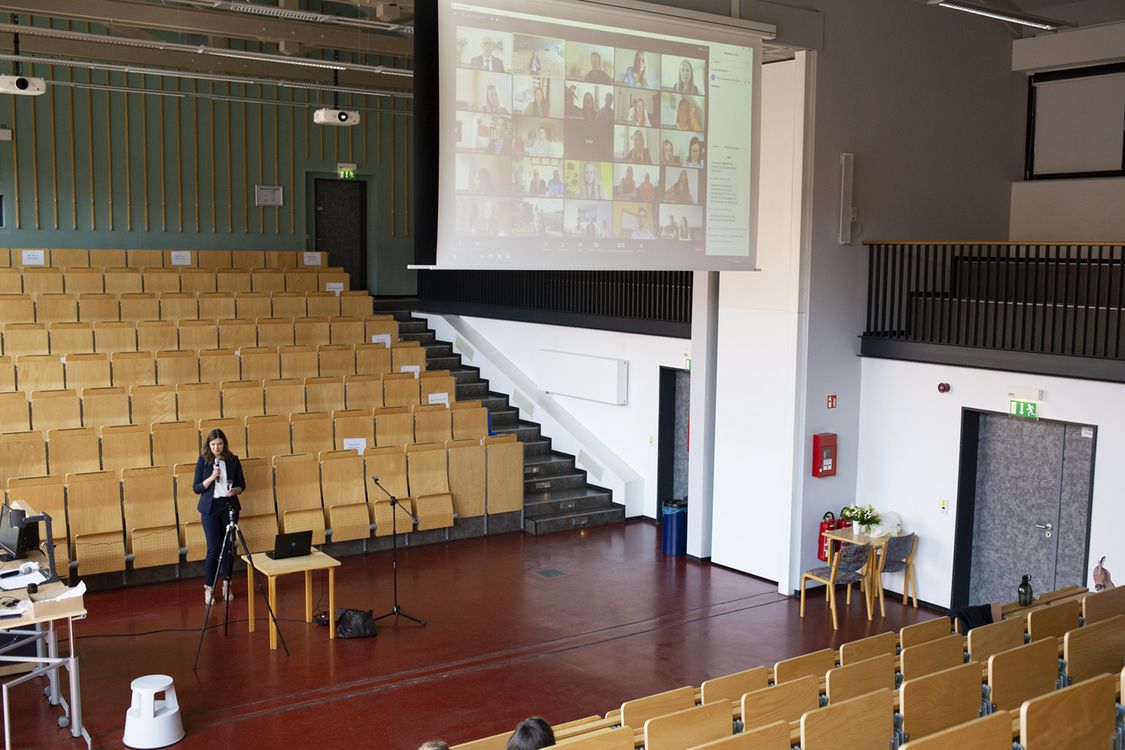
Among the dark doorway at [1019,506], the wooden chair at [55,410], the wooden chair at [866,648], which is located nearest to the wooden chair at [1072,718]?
the wooden chair at [866,648]

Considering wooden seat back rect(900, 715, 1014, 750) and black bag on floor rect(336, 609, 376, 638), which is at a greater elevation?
wooden seat back rect(900, 715, 1014, 750)

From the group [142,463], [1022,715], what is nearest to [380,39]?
[142,463]

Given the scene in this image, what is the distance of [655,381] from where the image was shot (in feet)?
39.5

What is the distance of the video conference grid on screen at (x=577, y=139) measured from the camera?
6383 mm

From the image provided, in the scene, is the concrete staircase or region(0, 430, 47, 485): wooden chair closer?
region(0, 430, 47, 485): wooden chair

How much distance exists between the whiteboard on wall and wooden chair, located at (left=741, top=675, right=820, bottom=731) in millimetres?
7545

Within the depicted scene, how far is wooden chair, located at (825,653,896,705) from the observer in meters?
→ 5.00

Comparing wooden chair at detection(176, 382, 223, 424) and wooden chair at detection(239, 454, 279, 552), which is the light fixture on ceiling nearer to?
wooden chair at detection(239, 454, 279, 552)

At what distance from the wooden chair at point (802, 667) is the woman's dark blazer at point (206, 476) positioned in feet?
16.7

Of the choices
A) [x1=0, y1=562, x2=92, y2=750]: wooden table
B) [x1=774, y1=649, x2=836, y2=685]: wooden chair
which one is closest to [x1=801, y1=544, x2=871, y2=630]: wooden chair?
[x1=774, y1=649, x2=836, y2=685]: wooden chair

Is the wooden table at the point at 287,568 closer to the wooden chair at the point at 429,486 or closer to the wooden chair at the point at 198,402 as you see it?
the wooden chair at the point at 429,486

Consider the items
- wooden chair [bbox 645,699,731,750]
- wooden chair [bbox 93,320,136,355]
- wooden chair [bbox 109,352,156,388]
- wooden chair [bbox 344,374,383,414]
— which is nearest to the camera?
wooden chair [bbox 645,699,731,750]

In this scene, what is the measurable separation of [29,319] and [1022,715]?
11.3 m

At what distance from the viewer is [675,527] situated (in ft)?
35.5
